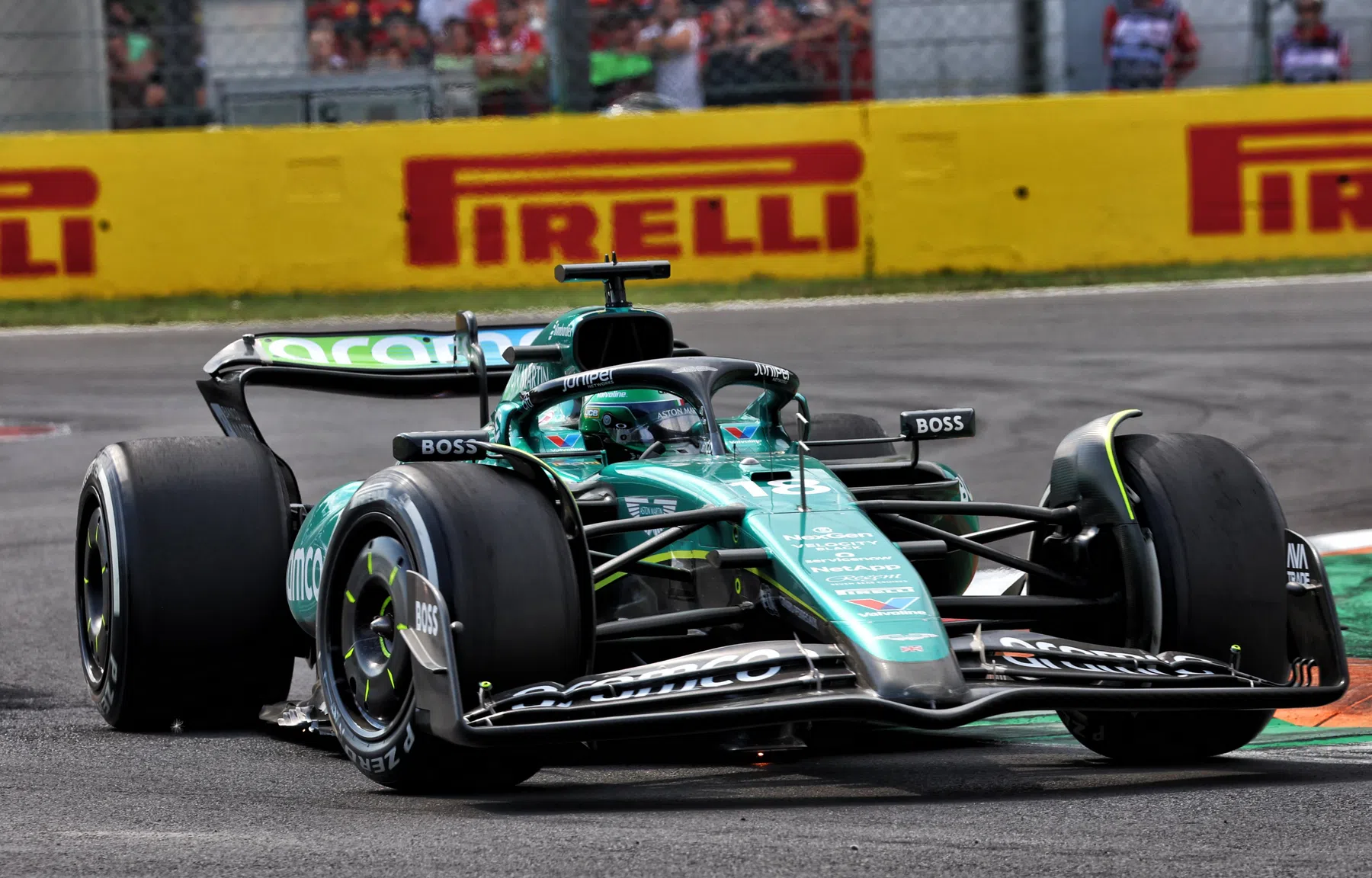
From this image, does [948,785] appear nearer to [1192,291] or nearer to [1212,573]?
[1212,573]

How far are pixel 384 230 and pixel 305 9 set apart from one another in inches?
87.8

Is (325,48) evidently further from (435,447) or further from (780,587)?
(780,587)

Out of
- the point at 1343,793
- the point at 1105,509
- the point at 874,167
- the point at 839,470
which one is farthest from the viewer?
the point at 874,167

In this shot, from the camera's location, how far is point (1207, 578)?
18.1ft

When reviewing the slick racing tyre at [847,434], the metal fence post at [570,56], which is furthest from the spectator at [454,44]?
the slick racing tyre at [847,434]

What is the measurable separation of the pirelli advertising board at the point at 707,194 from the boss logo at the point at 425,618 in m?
11.6

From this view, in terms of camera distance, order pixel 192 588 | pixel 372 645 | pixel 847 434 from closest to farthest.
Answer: pixel 372 645 < pixel 192 588 < pixel 847 434

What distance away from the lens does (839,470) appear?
6.44 meters

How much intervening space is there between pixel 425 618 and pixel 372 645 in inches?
20.1

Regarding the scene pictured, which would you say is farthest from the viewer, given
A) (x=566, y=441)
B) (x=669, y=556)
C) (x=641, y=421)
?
(x=566, y=441)

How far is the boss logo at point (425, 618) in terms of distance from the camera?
196 inches

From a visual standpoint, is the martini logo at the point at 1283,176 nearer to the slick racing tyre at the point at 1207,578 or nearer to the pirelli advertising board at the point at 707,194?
the pirelli advertising board at the point at 707,194

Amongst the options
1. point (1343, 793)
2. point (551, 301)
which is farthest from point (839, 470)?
point (551, 301)

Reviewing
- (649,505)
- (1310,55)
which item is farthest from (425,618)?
(1310,55)
